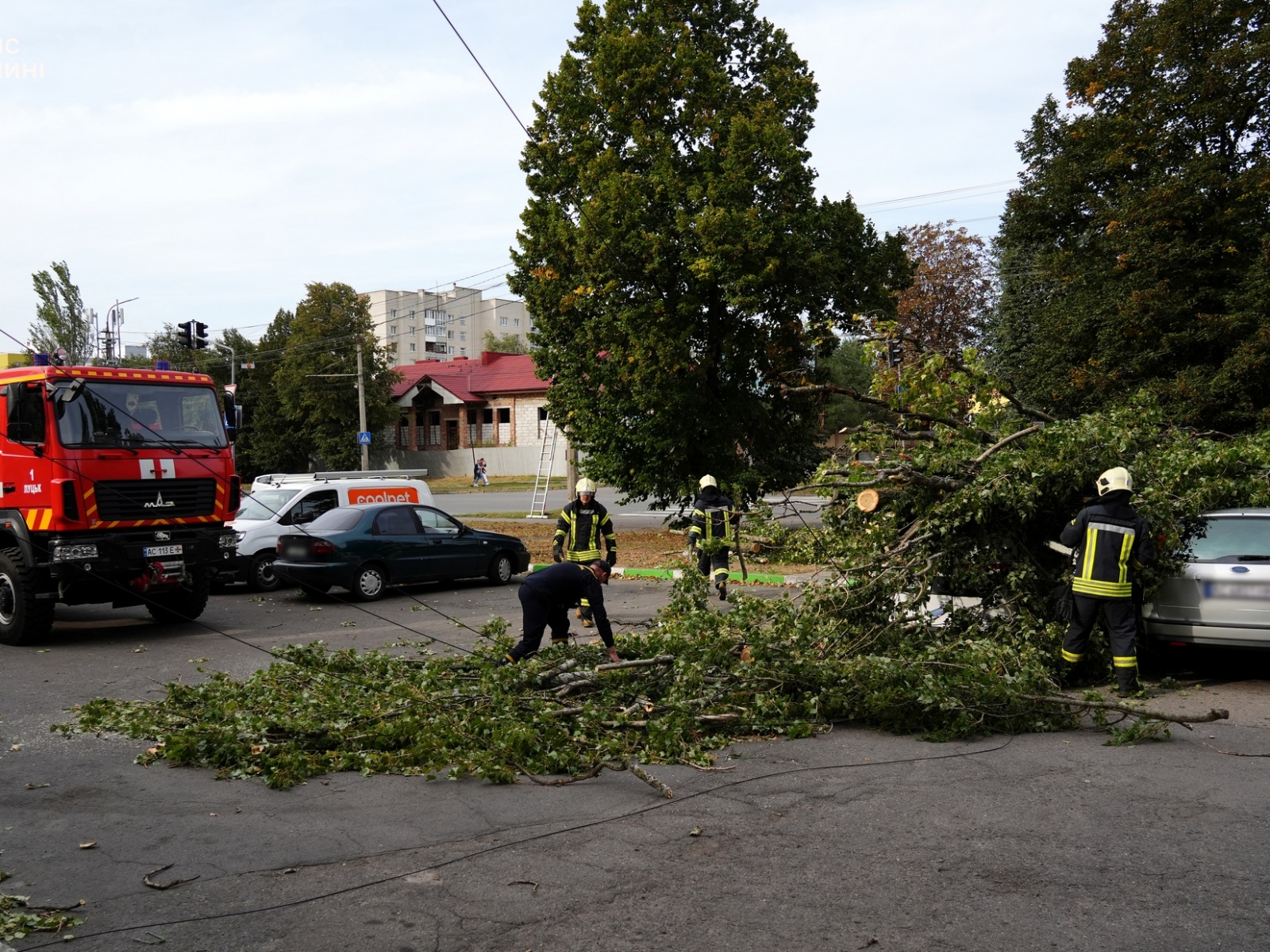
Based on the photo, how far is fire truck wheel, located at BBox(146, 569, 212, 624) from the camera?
12375 millimetres

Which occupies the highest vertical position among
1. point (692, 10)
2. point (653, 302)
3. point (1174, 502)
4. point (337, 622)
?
point (692, 10)

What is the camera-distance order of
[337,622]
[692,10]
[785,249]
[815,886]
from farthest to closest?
1. [692,10]
2. [785,249]
3. [337,622]
4. [815,886]

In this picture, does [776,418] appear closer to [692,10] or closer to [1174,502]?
[692,10]

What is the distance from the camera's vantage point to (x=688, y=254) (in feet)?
66.6

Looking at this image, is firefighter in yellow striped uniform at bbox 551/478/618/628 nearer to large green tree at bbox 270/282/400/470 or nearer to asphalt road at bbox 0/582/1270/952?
asphalt road at bbox 0/582/1270/952

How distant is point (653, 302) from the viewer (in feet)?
67.7

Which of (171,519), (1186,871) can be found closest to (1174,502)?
(1186,871)

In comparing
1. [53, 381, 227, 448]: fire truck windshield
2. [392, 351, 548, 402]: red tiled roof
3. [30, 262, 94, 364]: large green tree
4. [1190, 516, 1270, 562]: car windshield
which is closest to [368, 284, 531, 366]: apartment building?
[392, 351, 548, 402]: red tiled roof

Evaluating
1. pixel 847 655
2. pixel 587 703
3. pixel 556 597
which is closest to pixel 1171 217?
pixel 847 655

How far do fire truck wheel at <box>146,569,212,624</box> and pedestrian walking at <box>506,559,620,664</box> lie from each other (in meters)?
5.61

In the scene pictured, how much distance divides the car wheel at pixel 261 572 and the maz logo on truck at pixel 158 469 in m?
3.93

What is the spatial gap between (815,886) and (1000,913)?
2.47 feet

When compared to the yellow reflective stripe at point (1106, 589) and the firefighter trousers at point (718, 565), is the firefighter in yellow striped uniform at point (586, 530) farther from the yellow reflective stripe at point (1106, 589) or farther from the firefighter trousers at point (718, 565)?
the yellow reflective stripe at point (1106, 589)

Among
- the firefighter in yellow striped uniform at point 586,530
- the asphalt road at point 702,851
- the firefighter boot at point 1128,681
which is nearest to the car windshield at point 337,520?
the firefighter in yellow striped uniform at point 586,530
